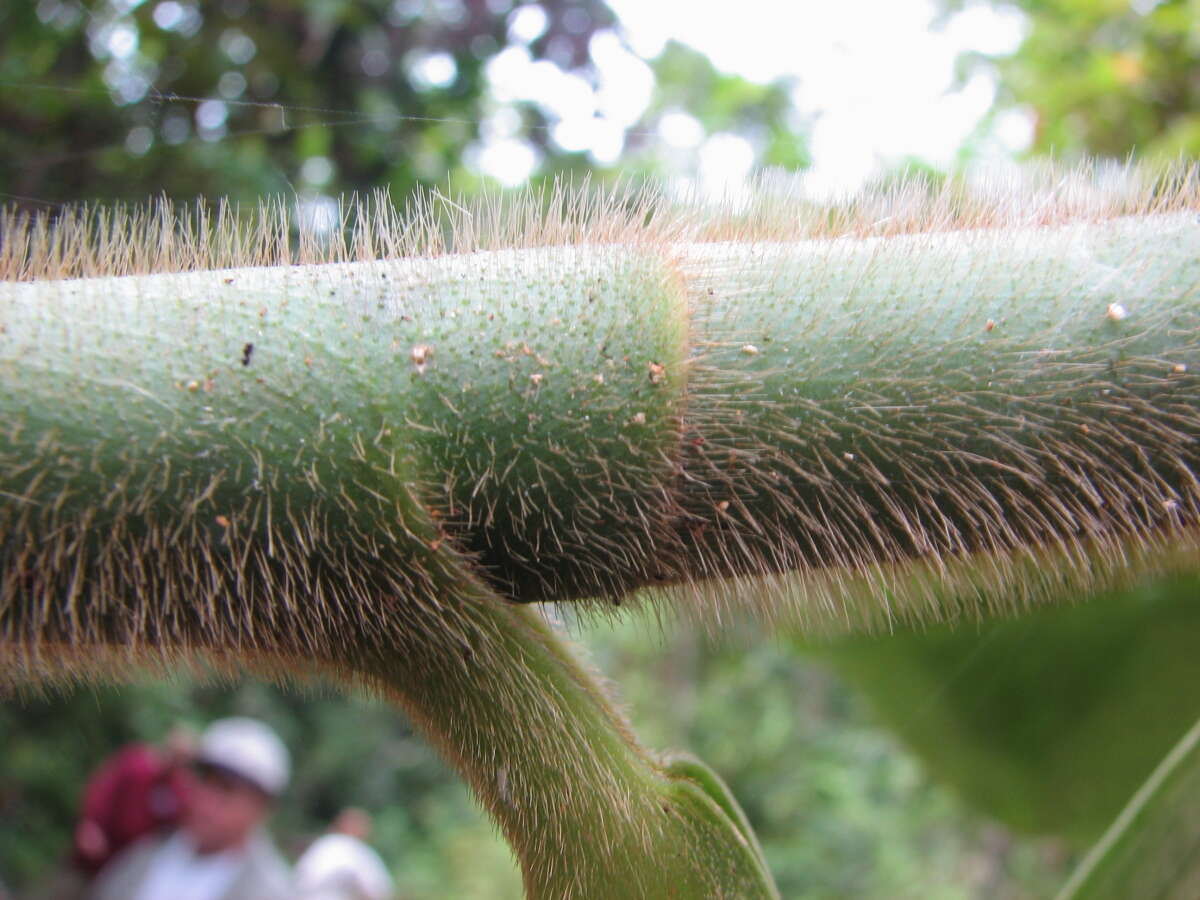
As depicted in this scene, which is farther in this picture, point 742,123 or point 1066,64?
point 742,123

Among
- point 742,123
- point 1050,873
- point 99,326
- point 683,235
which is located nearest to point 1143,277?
point 683,235

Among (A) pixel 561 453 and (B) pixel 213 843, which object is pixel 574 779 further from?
(B) pixel 213 843

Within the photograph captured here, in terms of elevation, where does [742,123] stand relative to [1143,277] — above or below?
below

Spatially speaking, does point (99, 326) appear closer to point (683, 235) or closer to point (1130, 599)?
point (683, 235)

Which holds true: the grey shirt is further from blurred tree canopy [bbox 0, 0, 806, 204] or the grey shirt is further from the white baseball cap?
blurred tree canopy [bbox 0, 0, 806, 204]

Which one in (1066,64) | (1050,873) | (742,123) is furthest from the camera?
(742,123)

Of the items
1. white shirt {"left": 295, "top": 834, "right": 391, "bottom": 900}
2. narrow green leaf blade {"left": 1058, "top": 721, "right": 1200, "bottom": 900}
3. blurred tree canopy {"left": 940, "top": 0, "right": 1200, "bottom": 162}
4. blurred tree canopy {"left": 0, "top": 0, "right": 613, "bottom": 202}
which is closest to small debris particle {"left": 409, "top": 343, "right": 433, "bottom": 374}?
blurred tree canopy {"left": 0, "top": 0, "right": 613, "bottom": 202}
